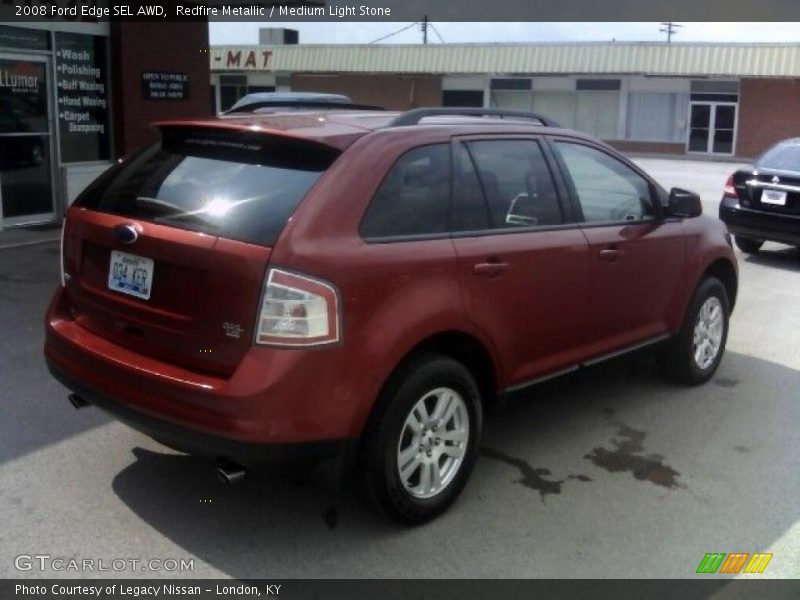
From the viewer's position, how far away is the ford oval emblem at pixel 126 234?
3.44 meters

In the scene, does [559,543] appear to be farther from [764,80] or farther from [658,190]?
[764,80]

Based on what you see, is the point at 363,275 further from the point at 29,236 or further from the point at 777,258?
the point at 777,258

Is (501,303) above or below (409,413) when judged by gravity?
above

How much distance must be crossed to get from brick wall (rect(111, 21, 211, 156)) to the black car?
24.9ft

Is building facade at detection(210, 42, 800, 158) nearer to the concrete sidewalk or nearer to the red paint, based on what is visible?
the concrete sidewalk

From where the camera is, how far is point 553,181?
436 cm

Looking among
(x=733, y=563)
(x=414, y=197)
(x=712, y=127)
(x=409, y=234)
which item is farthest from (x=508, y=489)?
(x=712, y=127)

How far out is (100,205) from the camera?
3.76m

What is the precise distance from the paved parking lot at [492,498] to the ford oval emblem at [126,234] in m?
1.09

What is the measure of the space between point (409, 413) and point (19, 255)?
690 cm

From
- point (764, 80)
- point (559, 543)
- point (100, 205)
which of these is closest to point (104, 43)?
point (100, 205)

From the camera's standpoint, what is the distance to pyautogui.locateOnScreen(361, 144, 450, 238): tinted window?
3451 mm

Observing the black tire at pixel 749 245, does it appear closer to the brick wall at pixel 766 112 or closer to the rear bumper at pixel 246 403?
the rear bumper at pixel 246 403

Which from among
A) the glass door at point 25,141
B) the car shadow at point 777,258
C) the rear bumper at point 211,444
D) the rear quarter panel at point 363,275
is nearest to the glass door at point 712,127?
the car shadow at point 777,258
